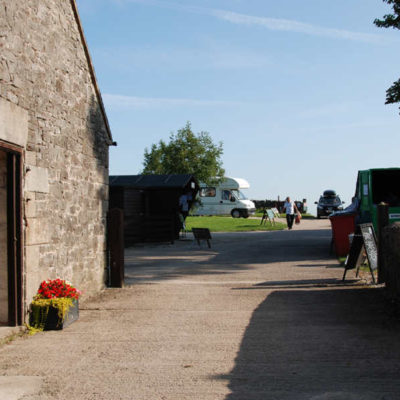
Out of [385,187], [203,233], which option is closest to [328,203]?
[203,233]

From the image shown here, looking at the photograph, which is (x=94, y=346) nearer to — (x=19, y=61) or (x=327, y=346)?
(x=327, y=346)

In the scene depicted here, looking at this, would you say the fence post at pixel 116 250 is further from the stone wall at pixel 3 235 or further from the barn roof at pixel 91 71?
the stone wall at pixel 3 235

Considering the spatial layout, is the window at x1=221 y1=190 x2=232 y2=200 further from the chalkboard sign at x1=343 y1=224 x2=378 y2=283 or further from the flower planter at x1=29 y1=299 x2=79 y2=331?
the flower planter at x1=29 y1=299 x2=79 y2=331

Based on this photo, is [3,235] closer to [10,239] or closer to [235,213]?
[10,239]

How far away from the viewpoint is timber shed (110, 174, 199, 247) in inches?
866

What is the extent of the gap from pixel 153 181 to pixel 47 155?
16486mm

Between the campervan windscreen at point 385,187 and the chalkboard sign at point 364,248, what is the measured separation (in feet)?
18.4

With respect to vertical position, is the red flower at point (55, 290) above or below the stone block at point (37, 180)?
below

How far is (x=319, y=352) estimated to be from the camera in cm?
603

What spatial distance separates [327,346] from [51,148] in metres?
4.68

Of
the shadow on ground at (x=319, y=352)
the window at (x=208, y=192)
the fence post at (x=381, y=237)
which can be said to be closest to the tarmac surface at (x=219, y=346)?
the shadow on ground at (x=319, y=352)

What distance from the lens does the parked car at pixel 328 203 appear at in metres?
44.0

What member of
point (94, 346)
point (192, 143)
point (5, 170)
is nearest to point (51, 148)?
point (5, 170)

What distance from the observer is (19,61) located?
723 cm
